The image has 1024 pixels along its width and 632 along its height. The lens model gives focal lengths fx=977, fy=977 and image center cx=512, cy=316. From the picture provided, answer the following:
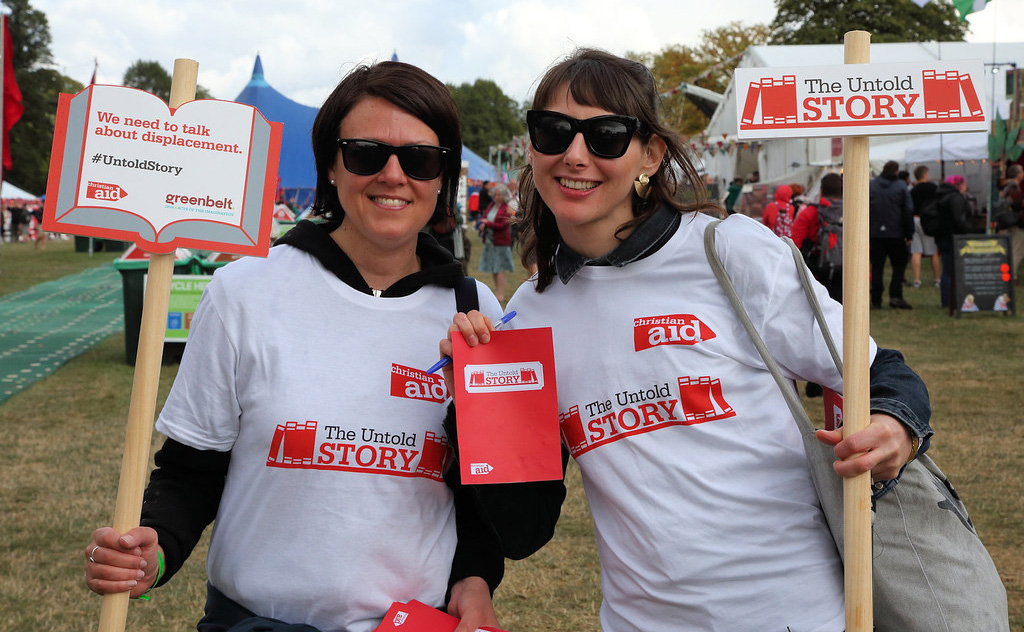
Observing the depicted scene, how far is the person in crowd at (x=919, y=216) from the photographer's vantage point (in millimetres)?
15367

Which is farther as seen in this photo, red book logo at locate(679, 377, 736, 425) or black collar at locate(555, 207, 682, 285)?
black collar at locate(555, 207, 682, 285)

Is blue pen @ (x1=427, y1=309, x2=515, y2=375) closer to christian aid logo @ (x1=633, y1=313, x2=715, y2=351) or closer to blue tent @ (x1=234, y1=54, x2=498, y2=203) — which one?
christian aid logo @ (x1=633, y1=313, x2=715, y2=351)

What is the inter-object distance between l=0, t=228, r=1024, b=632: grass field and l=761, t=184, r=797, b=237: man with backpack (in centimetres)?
299

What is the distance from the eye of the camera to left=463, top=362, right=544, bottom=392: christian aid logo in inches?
77.6

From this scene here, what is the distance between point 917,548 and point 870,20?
48.0 meters

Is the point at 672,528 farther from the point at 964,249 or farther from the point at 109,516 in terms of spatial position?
the point at 964,249

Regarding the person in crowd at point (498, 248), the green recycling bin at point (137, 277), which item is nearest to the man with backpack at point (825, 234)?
the person in crowd at point (498, 248)

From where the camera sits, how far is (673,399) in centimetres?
194

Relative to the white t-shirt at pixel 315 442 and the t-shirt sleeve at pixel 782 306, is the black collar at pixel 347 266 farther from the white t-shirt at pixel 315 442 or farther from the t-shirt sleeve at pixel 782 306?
the t-shirt sleeve at pixel 782 306

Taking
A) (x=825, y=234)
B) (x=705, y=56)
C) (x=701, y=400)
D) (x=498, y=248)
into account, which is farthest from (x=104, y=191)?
(x=705, y=56)

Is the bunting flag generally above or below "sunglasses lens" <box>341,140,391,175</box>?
above

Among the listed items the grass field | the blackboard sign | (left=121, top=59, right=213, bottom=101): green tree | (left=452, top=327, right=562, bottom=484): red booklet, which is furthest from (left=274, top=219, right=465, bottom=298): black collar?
(left=121, top=59, right=213, bottom=101): green tree

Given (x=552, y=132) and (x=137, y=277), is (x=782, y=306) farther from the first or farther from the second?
(x=137, y=277)

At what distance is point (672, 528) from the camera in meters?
1.91
